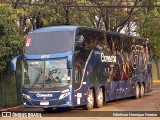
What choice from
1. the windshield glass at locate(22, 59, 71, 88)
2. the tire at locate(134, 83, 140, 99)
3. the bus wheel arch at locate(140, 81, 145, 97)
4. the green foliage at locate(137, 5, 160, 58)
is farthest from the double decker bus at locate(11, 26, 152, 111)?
the green foliage at locate(137, 5, 160, 58)

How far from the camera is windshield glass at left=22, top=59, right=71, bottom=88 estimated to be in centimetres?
1769

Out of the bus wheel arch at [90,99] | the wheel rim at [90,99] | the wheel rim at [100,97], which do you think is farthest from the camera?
the wheel rim at [100,97]

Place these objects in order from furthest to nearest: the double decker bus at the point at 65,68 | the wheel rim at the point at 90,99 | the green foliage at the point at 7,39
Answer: the green foliage at the point at 7,39 → the wheel rim at the point at 90,99 → the double decker bus at the point at 65,68


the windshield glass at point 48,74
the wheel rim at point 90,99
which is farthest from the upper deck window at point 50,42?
the wheel rim at point 90,99

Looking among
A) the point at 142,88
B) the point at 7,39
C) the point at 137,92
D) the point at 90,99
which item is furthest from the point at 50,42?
the point at 142,88

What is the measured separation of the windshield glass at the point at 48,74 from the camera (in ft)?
58.0

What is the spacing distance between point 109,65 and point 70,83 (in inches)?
182

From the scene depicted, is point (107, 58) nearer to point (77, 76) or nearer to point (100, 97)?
point (100, 97)

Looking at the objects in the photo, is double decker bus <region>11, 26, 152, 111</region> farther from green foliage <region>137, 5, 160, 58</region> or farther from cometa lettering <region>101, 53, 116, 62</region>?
green foliage <region>137, 5, 160, 58</region>

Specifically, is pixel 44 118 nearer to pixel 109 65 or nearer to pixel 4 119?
pixel 4 119

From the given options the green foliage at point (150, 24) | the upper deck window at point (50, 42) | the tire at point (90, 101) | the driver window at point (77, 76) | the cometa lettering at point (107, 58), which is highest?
the green foliage at point (150, 24)

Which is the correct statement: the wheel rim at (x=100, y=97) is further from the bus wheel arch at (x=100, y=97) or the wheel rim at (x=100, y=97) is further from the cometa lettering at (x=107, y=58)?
the cometa lettering at (x=107, y=58)

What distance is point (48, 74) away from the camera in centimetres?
1783

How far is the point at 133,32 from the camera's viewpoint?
47938 mm
